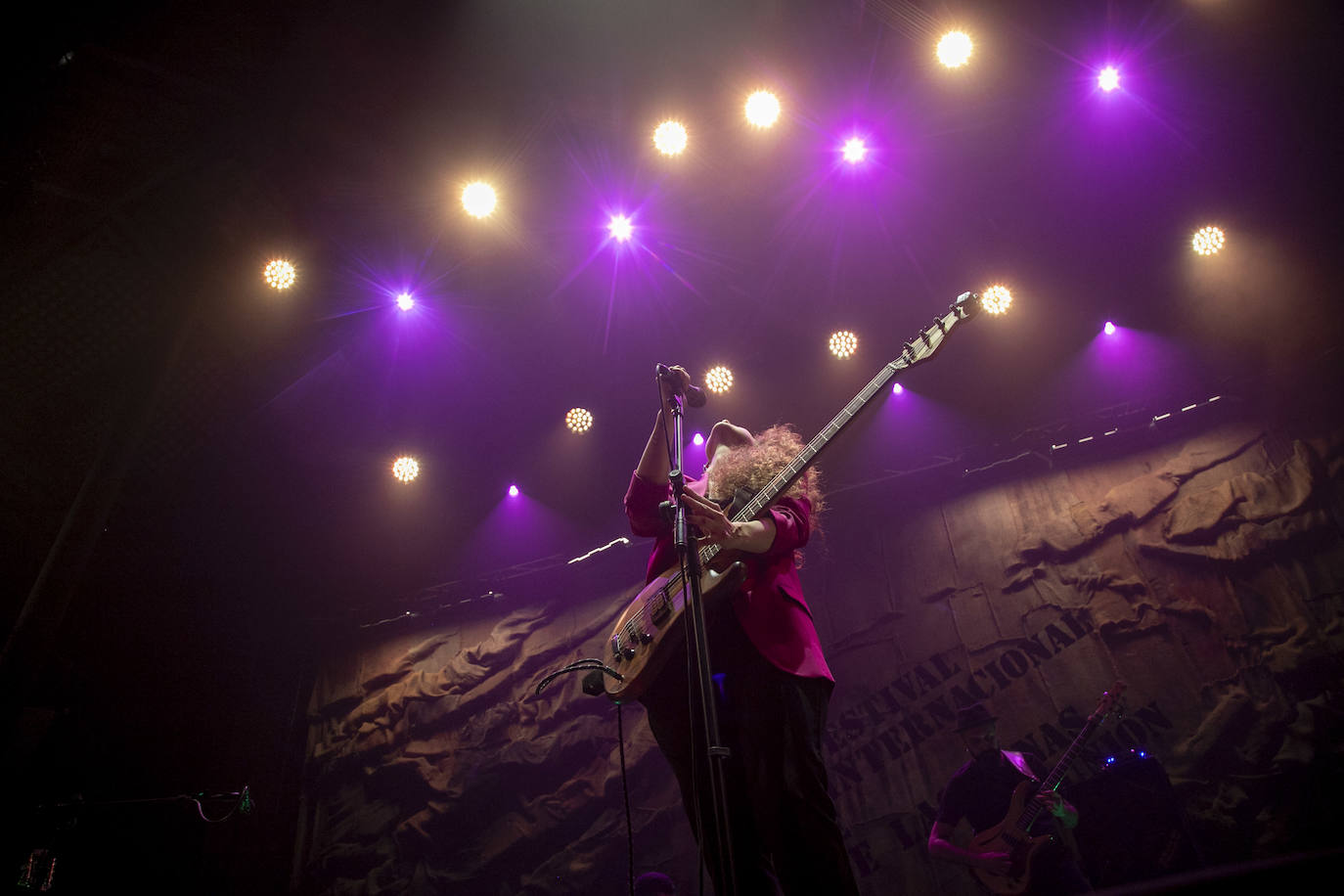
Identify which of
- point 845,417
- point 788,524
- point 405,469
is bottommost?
point 788,524

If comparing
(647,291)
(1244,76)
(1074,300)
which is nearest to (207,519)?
(647,291)

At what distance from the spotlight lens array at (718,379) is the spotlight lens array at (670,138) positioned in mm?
2410

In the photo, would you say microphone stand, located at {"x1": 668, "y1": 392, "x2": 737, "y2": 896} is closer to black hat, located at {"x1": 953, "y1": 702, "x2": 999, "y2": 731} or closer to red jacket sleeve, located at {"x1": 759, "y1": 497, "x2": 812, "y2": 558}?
red jacket sleeve, located at {"x1": 759, "y1": 497, "x2": 812, "y2": 558}

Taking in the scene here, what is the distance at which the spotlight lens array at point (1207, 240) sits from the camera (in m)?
5.72

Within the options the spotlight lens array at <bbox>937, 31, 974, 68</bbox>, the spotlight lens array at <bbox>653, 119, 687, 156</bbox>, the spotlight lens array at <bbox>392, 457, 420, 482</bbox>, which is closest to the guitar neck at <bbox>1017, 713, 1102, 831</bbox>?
the spotlight lens array at <bbox>937, 31, 974, 68</bbox>

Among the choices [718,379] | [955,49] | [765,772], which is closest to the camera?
[765,772]

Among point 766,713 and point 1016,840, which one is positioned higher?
point 766,713

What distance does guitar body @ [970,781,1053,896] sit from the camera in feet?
14.1

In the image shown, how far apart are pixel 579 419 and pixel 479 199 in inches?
106

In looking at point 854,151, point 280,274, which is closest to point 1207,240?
point 854,151

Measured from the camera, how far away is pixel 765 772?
2.08m

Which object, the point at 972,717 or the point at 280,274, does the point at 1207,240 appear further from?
the point at 280,274

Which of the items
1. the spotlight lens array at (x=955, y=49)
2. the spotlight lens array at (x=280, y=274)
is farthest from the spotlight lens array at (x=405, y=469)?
the spotlight lens array at (x=955, y=49)

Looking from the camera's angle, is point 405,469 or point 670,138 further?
point 405,469
